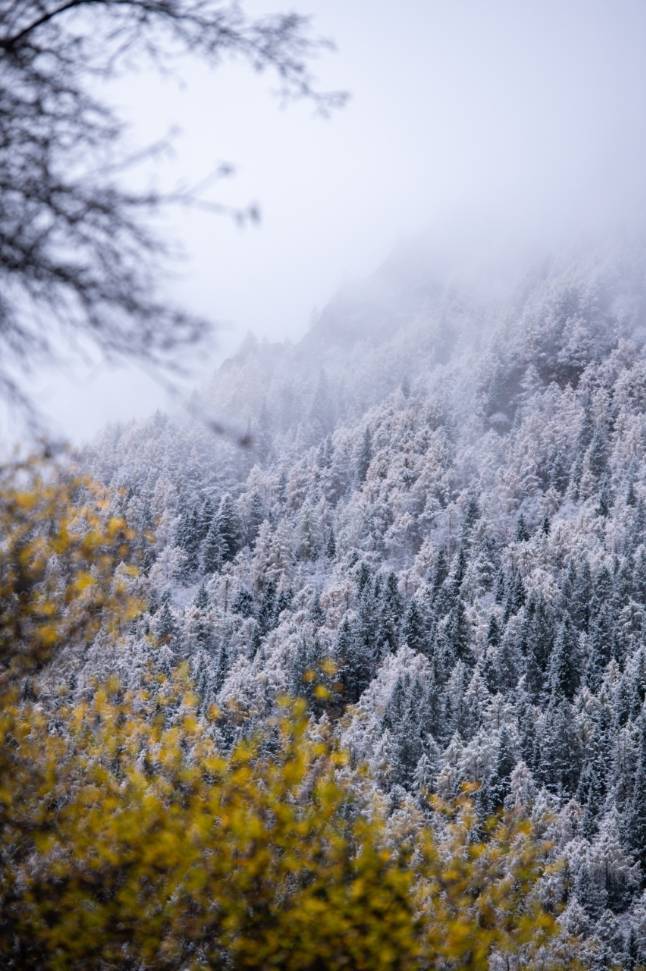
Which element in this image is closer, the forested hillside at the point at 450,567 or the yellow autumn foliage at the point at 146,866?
the yellow autumn foliage at the point at 146,866

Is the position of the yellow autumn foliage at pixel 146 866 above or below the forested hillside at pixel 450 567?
above

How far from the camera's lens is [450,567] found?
111188mm

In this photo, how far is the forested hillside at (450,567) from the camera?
202ft

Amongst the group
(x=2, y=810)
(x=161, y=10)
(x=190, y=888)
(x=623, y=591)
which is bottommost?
(x=623, y=591)

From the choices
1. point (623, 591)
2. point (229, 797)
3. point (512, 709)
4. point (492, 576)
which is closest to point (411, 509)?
point (492, 576)

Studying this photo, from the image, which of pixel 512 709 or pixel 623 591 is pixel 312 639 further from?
pixel 623 591

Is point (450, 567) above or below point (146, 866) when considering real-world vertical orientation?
below

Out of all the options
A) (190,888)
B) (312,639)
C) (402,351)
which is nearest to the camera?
(190,888)

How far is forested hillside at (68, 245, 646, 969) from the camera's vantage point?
61.4 m

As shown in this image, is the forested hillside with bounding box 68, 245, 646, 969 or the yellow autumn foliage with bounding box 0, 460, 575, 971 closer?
the yellow autumn foliage with bounding box 0, 460, 575, 971

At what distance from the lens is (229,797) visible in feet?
24.7

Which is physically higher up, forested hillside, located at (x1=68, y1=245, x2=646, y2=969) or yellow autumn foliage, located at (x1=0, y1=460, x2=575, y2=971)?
yellow autumn foliage, located at (x1=0, y1=460, x2=575, y2=971)

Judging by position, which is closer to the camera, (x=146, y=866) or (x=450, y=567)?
(x=146, y=866)

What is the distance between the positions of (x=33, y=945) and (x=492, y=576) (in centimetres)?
10850
